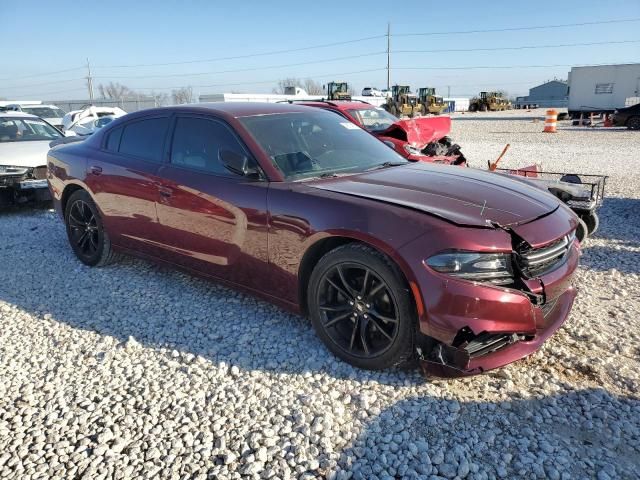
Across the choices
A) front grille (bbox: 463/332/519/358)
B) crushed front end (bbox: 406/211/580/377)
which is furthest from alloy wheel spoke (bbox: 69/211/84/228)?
front grille (bbox: 463/332/519/358)

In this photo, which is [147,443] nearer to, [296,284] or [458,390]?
[296,284]

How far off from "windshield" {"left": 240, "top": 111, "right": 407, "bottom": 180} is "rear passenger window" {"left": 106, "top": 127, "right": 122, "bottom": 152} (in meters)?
1.63

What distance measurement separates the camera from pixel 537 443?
2422mm

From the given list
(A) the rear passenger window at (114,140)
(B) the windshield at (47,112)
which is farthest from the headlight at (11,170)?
(B) the windshield at (47,112)

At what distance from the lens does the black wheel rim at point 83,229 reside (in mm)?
5039

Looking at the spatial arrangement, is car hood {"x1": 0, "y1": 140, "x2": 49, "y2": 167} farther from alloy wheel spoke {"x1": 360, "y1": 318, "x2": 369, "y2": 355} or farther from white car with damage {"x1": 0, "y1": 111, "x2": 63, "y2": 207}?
alloy wheel spoke {"x1": 360, "y1": 318, "x2": 369, "y2": 355}

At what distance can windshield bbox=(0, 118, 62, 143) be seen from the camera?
848cm

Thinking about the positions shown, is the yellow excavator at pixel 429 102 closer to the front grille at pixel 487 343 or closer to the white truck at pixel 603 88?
the white truck at pixel 603 88

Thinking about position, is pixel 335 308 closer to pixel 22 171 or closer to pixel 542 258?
pixel 542 258

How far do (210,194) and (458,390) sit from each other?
2.18 metres

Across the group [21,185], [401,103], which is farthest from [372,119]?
[401,103]

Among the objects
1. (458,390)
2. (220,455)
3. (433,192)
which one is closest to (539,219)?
(433,192)

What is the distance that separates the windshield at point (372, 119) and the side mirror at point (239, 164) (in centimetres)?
586

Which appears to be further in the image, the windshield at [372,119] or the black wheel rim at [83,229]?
the windshield at [372,119]
